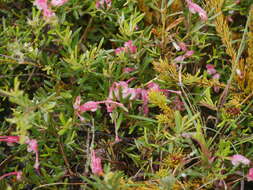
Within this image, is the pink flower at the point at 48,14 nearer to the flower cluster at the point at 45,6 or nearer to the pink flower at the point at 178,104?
the flower cluster at the point at 45,6

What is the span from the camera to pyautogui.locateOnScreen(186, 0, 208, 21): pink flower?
1.36 m

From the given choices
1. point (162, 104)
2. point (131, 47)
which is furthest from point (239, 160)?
point (131, 47)

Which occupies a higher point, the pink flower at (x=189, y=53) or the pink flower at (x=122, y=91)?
the pink flower at (x=189, y=53)

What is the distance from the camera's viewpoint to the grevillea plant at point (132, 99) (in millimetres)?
1221

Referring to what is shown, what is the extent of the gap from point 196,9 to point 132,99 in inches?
15.2

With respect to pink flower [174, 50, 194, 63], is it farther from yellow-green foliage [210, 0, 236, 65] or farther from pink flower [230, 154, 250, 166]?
pink flower [230, 154, 250, 166]

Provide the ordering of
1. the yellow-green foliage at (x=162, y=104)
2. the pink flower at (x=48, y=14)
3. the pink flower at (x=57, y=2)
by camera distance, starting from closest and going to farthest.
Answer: the yellow-green foliage at (x=162, y=104) → the pink flower at (x=48, y=14) → the pink flower at (x=57, y=2)

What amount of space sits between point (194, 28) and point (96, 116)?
0.48m

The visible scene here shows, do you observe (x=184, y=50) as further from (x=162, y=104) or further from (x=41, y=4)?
(x=41, y=4)

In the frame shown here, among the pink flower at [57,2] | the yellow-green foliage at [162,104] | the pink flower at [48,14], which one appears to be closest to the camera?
the yellow-green foliage at [162,104]

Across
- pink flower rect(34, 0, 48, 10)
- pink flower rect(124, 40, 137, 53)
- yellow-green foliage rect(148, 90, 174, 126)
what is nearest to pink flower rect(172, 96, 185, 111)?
yellow-green foliage rect(148, 90, 174, 126)

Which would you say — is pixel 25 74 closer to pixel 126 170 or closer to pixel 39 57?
pixel 39 57

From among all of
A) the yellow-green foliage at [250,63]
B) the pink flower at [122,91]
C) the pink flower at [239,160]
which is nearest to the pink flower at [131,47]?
the pink flower at [122,91]

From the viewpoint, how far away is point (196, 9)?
53.9 inches
